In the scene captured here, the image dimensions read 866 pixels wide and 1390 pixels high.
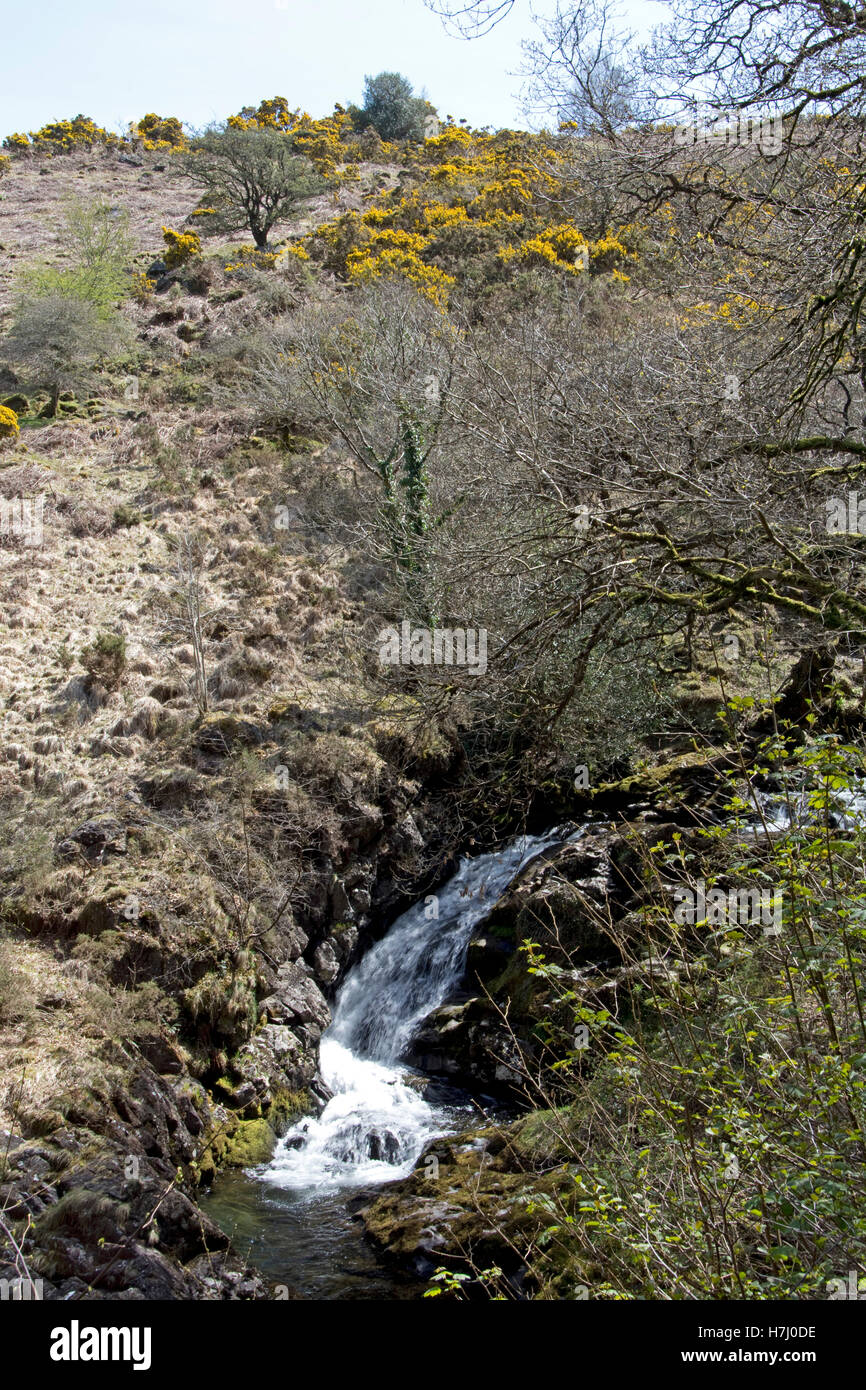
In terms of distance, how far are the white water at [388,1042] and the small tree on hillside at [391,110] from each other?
4642cm

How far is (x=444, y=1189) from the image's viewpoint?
27.3 ft

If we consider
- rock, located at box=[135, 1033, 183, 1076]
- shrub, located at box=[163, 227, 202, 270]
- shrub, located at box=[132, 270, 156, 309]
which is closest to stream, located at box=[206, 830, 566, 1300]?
rock, located at box=[135, 1033, 183, 1076]

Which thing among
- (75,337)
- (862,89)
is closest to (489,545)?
(862,89)

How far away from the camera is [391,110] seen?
48188 mm

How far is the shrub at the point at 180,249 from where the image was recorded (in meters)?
32.5

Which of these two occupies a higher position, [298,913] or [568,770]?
[568,770]

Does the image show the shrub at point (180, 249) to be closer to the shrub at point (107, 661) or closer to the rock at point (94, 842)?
the shrub at point (107, 661)

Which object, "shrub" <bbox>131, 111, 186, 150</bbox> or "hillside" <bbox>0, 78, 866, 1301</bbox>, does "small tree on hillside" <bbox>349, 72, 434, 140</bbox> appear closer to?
"shrub" <bbox>131, 111, 186, 150</bbox>

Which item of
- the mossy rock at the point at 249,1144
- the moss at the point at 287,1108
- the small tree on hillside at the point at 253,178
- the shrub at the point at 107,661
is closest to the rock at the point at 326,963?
the moss at the point at 287,1108

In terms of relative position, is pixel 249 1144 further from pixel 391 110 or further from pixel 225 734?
pixel 391 110

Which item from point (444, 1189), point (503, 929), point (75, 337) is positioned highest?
point (75, 337)

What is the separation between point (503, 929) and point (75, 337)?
20.6 meters

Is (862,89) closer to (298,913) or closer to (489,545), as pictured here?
(489,545)
